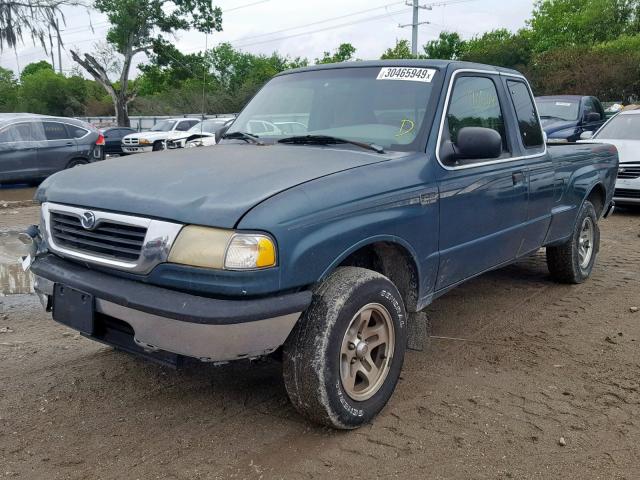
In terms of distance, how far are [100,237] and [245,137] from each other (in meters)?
1.49

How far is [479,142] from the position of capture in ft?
11.8

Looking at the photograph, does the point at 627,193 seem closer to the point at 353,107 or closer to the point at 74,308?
the point at 353,107

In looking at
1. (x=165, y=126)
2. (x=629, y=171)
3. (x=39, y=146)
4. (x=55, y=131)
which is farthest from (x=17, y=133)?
(x=165, y=126)

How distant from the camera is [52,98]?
59219mm

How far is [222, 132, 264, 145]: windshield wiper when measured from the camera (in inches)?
162

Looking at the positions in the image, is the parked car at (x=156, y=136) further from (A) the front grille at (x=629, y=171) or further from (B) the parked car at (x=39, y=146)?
(A) the front grille at (x=629, y=171)

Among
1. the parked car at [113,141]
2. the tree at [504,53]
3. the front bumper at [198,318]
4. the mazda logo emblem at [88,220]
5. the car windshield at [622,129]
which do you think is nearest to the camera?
the front bumper at [198,318]

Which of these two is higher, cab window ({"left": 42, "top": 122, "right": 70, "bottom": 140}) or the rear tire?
cab window ({"left": 42, "top": 122, "right": 70, "bottom": 140})

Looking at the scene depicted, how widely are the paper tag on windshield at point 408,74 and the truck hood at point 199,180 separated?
2.17ft

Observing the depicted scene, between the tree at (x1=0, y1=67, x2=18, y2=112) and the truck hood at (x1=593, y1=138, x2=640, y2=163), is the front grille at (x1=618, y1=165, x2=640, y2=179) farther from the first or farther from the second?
the tree at (x1=0, y1=67, x2=18, y2=112)

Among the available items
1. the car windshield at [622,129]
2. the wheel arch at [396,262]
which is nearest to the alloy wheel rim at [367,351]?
the wheel arch at [396,262]

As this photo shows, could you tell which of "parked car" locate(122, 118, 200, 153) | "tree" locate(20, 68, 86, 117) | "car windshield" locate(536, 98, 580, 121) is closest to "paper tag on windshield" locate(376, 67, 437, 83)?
"car windshield" locate(536, 98, 580, 121)

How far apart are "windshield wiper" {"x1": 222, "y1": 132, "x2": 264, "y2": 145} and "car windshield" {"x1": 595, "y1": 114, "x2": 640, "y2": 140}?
8.64m

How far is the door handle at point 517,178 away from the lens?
4.38m
